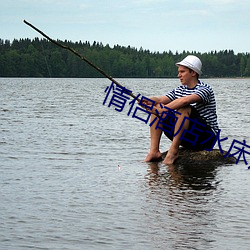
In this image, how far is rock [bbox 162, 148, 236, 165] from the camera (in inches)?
372

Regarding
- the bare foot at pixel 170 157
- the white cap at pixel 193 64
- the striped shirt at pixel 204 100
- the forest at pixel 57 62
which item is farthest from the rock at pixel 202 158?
the forest at pixel 57 62

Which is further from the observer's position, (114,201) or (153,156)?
(153,156)

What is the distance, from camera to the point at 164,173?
850 cm

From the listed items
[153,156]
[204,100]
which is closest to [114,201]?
[204,100]

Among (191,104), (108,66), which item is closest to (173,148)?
(191,104)

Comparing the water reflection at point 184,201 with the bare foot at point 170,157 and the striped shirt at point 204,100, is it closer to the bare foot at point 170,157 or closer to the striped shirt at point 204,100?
the bare foot at point 170,157

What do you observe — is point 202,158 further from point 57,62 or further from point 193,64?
point 57,62

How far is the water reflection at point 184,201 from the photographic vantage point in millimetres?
5344

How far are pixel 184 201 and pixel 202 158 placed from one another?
2895mm

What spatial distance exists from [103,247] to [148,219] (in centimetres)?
90

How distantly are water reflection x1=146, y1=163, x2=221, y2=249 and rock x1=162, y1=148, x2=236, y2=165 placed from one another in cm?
24

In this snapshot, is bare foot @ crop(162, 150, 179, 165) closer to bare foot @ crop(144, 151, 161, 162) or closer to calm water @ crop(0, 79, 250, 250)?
calm water @ crop(0, 79, 250, 250)

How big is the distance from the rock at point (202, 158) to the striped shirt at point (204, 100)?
48 cm

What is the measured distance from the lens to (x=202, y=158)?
9.51 metres
